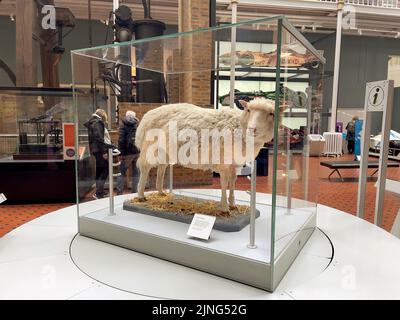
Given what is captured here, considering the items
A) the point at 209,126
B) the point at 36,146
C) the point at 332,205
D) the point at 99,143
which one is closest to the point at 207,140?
the point at 209,126

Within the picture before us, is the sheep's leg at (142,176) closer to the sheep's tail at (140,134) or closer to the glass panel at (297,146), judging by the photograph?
the sheep's tail at (140,134)

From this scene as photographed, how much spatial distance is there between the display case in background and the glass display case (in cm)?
242

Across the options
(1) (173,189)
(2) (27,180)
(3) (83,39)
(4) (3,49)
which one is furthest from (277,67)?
(4) (3,49)

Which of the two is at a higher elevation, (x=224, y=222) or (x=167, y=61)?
(x=167, y=61)

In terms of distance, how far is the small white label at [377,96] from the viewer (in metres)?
2.44

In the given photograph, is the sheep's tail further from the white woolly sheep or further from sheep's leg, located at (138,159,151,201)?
sheep's leg, located at (138,159,151,201)

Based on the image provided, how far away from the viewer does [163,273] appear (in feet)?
5.10

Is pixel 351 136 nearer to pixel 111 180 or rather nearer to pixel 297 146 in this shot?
pixel 297 146

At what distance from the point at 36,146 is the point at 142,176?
327cm

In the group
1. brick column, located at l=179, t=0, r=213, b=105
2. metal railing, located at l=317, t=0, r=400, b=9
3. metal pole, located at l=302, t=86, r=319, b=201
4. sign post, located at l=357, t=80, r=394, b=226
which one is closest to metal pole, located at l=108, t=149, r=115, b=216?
brick column, located at l=179, t=0, r=213, b=105

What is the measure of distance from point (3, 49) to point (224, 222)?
12.6 meters

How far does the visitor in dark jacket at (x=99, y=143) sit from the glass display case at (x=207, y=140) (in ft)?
0.04

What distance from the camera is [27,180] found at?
474 centimetres

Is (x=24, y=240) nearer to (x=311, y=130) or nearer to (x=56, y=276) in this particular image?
(x=56, y=276)
